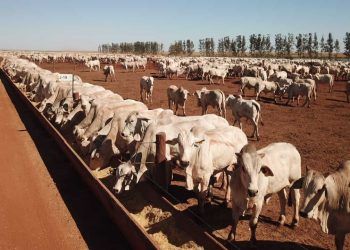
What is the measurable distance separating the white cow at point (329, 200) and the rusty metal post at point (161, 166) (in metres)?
3.66

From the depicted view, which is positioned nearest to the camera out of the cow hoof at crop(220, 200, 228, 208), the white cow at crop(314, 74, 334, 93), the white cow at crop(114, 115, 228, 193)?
the white cow at crop(114, 115, 228, 193)

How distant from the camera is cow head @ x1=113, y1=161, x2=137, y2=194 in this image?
9266mm

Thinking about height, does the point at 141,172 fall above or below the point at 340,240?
above

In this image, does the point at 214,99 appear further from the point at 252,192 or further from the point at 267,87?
the point at 252,192

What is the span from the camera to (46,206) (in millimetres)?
9711

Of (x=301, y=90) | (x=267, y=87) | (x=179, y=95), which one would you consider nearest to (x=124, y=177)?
(x=179, y=95)

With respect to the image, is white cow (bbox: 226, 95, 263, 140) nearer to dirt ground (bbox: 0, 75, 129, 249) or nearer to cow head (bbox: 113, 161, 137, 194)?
cow head (bbox: 113, 161, 137, 194)

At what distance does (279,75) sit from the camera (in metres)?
34.3

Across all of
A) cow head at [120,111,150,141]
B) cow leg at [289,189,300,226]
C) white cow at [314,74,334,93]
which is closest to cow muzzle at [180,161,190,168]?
cow leg at [289,189,300,226]

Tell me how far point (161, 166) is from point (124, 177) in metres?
1.02

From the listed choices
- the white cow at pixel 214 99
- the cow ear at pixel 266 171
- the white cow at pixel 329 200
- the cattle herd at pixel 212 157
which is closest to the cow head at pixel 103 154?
the cattle herd at pixel 212 157

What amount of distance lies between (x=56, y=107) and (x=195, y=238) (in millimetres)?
13812

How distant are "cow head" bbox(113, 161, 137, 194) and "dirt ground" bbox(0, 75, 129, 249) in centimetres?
83

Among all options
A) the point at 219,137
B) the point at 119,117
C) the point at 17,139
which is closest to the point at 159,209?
the point at 219,137
